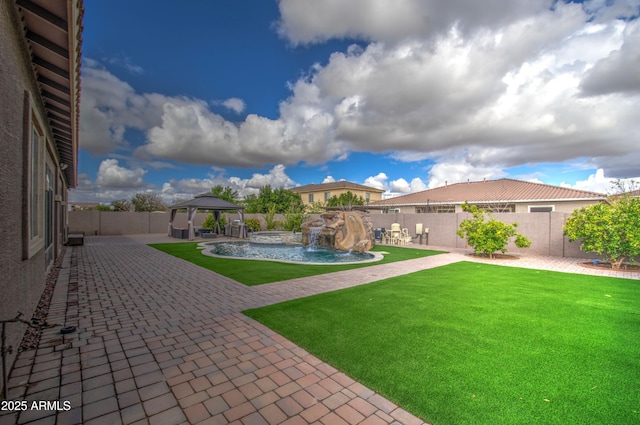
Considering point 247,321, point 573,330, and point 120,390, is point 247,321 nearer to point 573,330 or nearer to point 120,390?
point 120,390

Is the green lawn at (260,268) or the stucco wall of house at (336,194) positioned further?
the stucco wall of house at (336,194)

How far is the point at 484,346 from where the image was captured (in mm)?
3688

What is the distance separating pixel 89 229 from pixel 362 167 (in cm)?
2936

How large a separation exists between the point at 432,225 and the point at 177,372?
53.5ft

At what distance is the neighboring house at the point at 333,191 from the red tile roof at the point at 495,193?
56.2 feet

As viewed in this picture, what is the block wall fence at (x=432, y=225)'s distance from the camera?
12531 mm

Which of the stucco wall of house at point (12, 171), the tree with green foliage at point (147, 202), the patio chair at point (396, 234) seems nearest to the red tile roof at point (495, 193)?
the patio chair at point (396, 234)

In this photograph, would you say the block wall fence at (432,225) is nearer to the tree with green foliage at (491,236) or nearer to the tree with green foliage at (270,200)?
the tree with green foliage at (491,236)

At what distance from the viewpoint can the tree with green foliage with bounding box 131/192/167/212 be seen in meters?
37.2

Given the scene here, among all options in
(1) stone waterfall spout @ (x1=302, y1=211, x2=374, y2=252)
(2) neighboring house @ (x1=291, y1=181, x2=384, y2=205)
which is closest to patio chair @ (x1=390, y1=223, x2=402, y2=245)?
(1) stone waterfall spout @ (x1=302, y1=211, x2=374, y2=252)

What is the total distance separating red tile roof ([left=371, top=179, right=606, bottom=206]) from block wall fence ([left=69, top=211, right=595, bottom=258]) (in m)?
5.15

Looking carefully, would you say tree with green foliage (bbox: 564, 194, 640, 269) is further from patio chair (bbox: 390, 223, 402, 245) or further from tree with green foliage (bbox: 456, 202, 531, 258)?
patio chair (bbox: 390, 223, 402, 245)

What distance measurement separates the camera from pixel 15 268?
3.32 meters

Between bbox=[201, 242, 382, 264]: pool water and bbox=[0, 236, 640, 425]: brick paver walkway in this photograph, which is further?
bbox=[201, 242, 382, 264]: pool water
